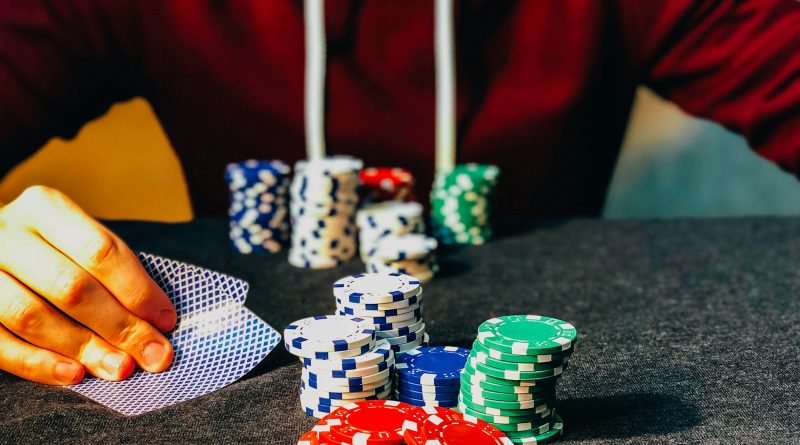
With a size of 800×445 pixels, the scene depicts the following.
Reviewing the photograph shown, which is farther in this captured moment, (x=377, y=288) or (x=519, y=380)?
(x=377, y=288)

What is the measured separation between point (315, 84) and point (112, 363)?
1666 millimetres

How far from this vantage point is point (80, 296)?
1.40 metres

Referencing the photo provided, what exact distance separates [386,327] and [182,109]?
1.94m

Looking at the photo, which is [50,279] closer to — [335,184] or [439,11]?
[335,184]

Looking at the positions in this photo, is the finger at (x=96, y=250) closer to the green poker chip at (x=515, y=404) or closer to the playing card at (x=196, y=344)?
the playing card at (x=196, y=344)

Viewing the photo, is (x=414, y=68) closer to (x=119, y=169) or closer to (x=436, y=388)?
(x=119, y=169)

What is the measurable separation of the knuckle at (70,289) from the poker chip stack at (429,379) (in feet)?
1.72

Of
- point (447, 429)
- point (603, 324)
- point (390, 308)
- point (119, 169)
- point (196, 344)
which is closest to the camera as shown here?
point (447, 429)

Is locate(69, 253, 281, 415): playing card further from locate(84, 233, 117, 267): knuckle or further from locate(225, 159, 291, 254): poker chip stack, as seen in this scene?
locate(225, 159, 291, 254): poker chip stack

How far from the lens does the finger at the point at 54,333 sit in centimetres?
141

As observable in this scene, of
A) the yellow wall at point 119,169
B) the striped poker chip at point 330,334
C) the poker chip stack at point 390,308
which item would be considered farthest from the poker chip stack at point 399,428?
the yellow wall at point 119,169

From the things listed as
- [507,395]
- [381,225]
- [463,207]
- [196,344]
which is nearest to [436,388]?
[507,395]

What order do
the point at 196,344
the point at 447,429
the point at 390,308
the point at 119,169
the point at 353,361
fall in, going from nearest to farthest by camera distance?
1. the point at 447,429
2. the point at 353,361
3. the point at 390,308
4. the point at 196,344
5. the point at 119,169

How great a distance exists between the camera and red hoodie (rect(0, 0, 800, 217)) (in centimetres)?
286
